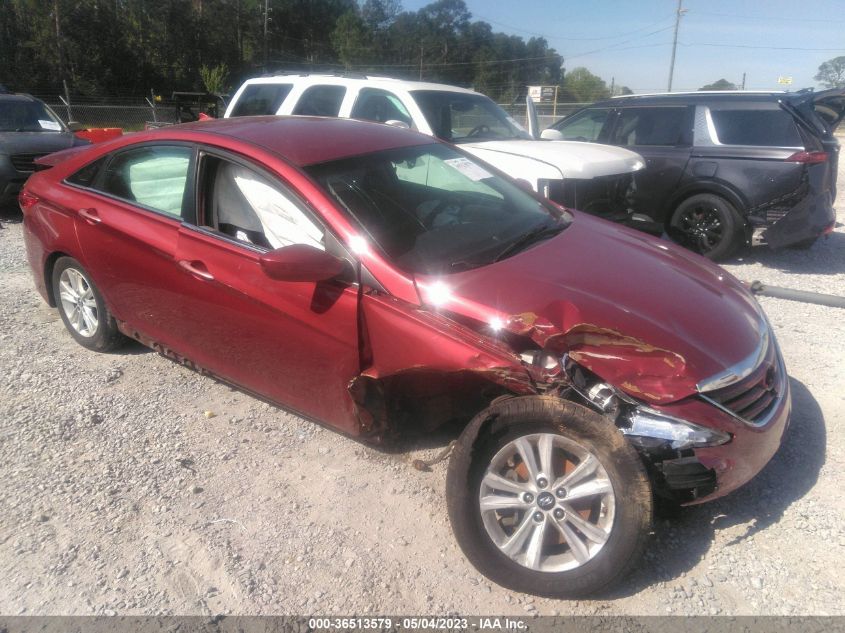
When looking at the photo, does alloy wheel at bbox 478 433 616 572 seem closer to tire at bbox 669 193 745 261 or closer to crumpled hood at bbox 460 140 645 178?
crumpled hood at bbox 460 140 645 178

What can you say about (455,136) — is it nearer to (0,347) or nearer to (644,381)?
(0,347)

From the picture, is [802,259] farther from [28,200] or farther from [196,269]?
[28,200]

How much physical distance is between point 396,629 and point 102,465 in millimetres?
1775

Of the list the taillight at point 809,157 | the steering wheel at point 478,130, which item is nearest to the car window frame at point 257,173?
the steering wheel at point 478,130

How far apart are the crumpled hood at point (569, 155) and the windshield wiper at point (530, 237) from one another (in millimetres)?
2570

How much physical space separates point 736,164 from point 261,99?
17.3ft

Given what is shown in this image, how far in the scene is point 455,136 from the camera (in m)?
7.03

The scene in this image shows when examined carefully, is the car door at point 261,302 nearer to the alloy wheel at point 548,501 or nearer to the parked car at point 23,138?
the alloy wheel at point 548,501

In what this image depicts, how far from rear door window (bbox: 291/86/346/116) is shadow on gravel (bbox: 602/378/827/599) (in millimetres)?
5298

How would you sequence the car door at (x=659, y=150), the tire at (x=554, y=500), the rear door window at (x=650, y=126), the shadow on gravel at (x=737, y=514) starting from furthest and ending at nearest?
the rear door window at (x=650, y=126) < the car door at (x=659, y=150) < the shadow on gravel at (x=737, y=514) < the tire at (x=554, y=500)

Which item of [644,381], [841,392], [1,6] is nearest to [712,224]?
[841,392]

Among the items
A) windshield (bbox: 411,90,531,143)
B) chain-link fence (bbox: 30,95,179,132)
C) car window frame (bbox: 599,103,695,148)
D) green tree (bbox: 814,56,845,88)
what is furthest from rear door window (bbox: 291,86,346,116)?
green tree (bbox: 814,56,845,88)

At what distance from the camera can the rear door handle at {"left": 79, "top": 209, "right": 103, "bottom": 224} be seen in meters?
3.93

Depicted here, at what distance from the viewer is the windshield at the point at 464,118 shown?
265 inches
